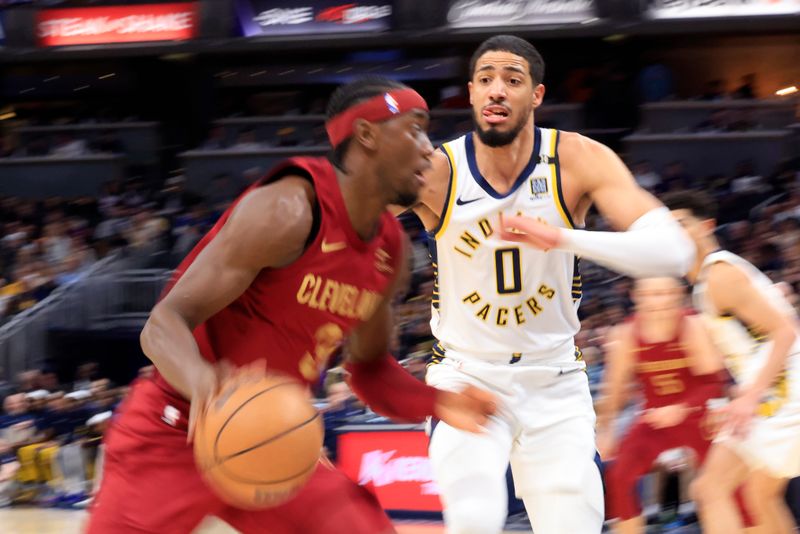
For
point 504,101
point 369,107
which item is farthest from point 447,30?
point 369,107

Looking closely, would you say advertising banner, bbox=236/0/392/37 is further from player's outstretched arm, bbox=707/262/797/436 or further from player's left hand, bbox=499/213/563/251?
player's left hand, bbox=499/213/563/251

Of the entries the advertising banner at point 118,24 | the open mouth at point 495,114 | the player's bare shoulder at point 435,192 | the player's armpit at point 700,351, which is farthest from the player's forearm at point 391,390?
the advertising banner at point 118,24

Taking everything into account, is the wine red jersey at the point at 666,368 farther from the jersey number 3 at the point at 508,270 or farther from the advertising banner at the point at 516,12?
the advertising banner at the point at 516,12

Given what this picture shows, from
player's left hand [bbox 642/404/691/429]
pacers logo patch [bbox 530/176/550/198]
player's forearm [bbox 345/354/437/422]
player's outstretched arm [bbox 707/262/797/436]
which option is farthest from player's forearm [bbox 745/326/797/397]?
player's forearm [bbox 345/354/437/422]

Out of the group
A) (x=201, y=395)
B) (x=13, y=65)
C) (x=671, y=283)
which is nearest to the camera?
(x=201, y=395)

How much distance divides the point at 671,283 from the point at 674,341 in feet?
1.00

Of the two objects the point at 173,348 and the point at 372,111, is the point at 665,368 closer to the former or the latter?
the point at 372,111

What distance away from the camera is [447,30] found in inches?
626

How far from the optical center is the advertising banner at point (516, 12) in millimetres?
15516

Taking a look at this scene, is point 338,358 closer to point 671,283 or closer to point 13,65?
point 671,283

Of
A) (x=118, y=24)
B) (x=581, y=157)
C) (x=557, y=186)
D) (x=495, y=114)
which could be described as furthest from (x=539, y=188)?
(x=118, y=24)

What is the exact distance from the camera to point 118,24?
17406 mm

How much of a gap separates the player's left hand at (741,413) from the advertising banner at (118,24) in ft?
43.1

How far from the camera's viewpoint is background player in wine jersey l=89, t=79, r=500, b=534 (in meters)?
2.94
